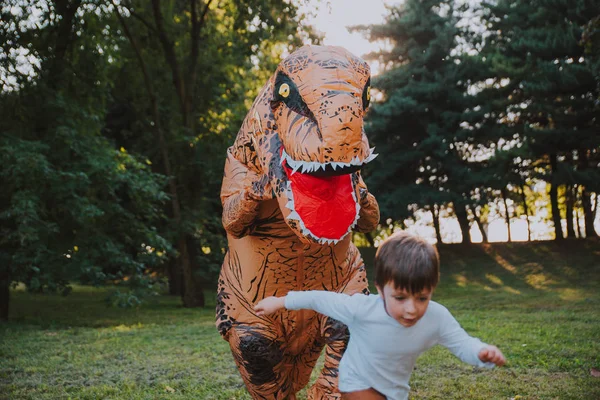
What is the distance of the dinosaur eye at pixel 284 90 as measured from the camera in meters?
2.60

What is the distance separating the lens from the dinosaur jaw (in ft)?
7.48

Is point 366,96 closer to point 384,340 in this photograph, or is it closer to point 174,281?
point 384,340

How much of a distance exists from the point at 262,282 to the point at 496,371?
3974mm

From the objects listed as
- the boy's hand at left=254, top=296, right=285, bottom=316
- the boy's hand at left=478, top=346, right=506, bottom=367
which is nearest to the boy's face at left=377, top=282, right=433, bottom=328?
the boy's hand at left=478, top=346, right=506, bottom=367

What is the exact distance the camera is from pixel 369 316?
240 cm

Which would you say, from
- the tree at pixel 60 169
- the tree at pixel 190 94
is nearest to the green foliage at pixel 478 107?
the tree at pixel 190 94

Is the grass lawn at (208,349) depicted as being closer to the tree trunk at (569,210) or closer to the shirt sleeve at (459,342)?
the shirt sleeve at (459,342)

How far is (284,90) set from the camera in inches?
103

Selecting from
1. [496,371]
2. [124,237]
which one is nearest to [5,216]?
[124,237]

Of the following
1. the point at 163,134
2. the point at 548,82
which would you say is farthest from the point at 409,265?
the point at 548,82

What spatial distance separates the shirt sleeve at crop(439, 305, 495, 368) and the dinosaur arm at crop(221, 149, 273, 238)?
92 centimetres

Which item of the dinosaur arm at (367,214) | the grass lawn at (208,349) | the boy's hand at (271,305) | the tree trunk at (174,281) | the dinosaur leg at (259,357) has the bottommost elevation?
the grass lawn at (208,349)

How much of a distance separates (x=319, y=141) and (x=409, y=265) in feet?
1.90

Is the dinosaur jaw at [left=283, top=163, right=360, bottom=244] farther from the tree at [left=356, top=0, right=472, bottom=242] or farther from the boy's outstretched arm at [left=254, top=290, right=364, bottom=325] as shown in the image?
the tree at [left=356, top=0, right=472, bottom=242]
